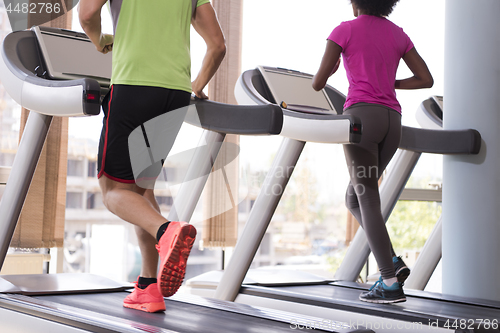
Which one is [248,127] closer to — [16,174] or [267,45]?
[16,174]

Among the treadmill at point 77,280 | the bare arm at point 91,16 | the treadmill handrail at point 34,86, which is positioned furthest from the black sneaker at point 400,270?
the bare arm at point 91,16

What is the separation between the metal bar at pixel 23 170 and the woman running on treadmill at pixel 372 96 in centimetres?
113

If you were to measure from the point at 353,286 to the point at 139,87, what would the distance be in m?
1.84

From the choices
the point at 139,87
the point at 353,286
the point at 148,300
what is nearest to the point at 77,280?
the point at 148,300

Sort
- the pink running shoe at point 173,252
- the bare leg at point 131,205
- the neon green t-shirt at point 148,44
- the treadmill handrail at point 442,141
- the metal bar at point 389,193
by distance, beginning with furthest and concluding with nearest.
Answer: the metal bar at point 389,193
the treadmill handrail at point 442,141
the neon green t-shirt at point 148,44
the bare leg at point 131,205
the pink running shoe at point 173,252

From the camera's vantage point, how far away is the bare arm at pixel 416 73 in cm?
224

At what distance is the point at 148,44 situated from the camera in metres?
1.65

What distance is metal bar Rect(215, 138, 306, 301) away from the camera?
2568 millimetres

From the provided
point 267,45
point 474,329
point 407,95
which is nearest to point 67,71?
point 474,329

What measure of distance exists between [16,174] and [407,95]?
372cm

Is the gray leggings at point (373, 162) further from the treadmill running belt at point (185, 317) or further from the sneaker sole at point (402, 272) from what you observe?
the treadmill running belt at point (185, 317)

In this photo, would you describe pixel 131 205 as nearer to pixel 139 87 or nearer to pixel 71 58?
pixel 139 87

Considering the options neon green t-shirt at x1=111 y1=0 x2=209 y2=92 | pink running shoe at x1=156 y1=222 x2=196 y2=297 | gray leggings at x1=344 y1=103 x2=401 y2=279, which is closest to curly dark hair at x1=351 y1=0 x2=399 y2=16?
gray leggings at x1=344 y1=103 x2=401 y2=279

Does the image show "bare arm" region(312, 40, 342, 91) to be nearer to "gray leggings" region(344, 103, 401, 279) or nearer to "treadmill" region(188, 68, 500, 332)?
"gray leggings" region(344, 103, 401, 279)
